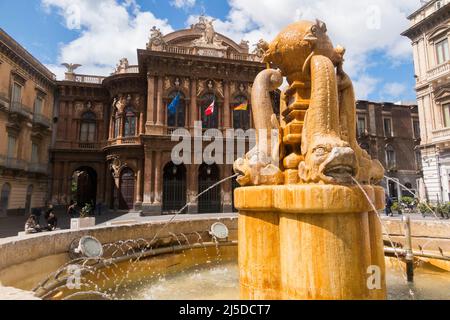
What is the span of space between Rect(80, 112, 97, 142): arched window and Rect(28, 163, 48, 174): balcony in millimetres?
3647

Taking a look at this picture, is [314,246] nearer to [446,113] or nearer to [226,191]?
[226,191]

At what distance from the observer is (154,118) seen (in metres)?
21.1

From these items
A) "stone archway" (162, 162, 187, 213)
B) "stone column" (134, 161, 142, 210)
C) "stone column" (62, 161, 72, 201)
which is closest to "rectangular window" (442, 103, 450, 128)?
"stone archway" (162, 162, 187, 213)

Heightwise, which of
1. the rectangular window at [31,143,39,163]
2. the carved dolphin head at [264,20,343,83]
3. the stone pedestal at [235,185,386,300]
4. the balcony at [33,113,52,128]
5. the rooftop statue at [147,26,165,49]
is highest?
the rooftop statue at [147,26,165,49]

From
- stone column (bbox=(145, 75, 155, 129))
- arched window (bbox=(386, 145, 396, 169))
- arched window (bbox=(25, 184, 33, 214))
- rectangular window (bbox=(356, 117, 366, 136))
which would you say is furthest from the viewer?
arched window (bbox=(386, 145, 396, 169))

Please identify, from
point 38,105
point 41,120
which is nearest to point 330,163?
point 41,120

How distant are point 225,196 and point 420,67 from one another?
17073 millimetres

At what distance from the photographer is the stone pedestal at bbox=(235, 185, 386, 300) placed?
9.16 feet

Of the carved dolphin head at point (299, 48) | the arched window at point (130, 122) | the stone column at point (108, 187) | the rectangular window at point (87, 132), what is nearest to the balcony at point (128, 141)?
the arched window at point (130, 122)

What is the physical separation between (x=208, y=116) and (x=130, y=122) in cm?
652

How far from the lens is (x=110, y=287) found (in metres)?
5.14

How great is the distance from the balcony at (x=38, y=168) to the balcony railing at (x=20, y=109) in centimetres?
376

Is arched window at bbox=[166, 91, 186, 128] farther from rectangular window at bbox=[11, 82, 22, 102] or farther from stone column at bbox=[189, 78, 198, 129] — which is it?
rectangular window at bbox=[11, 82, 22, 102]
